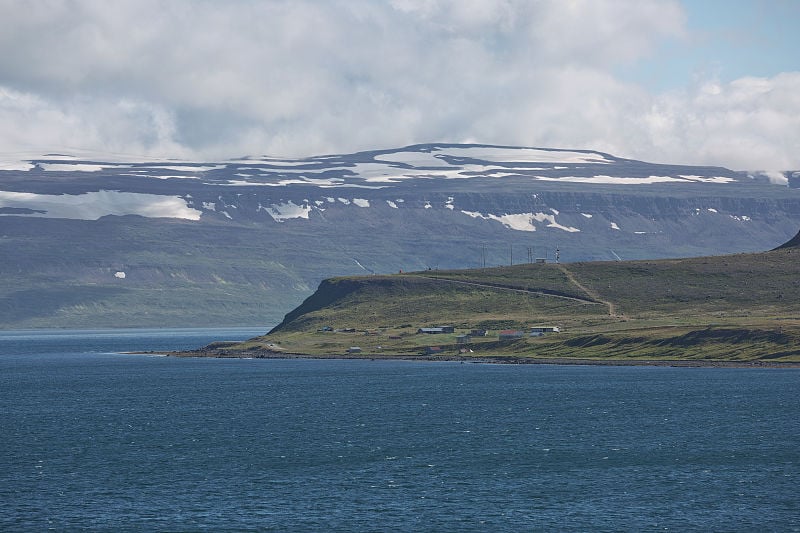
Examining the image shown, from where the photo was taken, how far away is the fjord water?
8531 centimetres

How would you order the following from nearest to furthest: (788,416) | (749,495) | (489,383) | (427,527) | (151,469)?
(427,527) < (749,495) < (151,469) < (788,416) < (489,383)

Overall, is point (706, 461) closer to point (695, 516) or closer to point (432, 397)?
point (695, 516)

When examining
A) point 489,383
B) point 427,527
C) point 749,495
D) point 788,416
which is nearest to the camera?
point 427,527

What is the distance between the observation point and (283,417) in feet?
483

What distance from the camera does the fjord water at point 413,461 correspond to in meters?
85.3

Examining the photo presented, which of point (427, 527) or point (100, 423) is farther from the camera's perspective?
point (100, 423)

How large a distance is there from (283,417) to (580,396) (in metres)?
40.6

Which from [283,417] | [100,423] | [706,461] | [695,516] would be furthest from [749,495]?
[100,423]

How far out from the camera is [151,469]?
106 metres

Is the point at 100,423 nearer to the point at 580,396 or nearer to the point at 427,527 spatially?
the point at 580,396

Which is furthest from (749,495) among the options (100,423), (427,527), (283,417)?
(100,423)

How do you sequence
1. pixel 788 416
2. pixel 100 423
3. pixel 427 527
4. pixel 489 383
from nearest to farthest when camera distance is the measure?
1. pixel 427 527
2. pixel 788 416
3. pixel 100 423
4. pixel 489 383

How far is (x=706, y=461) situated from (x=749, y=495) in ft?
51.3

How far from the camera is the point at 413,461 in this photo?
109 metres
